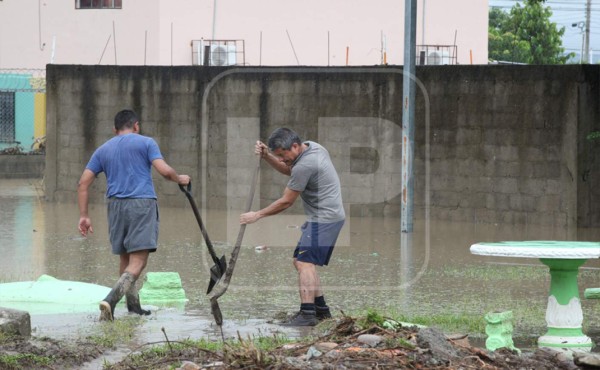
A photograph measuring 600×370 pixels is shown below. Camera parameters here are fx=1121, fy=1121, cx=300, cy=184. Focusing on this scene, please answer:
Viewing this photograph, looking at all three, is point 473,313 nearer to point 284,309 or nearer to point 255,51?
point 284,309

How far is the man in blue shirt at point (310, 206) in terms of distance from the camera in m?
8.52

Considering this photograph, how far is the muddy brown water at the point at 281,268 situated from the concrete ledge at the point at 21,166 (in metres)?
8.62

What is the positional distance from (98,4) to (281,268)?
24603 millimetres

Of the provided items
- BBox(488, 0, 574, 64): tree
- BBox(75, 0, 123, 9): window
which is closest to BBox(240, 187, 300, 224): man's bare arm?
BBox(75, 0, 123, 9): window

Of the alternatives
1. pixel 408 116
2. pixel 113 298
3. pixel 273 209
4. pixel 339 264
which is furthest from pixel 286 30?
pixel 113 298

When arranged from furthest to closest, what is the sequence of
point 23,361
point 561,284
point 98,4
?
point 98,4 → point 561,284 → point 23,361

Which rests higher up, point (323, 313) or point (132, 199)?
point (132, 199)

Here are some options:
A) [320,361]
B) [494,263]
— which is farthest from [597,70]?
[320,361]

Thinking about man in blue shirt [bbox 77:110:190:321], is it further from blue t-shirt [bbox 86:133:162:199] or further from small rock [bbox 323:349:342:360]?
small rock [bbox 323:349:342:360]

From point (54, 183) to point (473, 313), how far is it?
12118 millimetres

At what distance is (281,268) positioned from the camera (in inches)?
470

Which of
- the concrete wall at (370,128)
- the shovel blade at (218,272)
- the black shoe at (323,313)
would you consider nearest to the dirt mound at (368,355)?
the black shoe at (323,313)

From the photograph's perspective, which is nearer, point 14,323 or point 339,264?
point 14,323

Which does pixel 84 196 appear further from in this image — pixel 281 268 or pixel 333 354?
pixel 333 354
